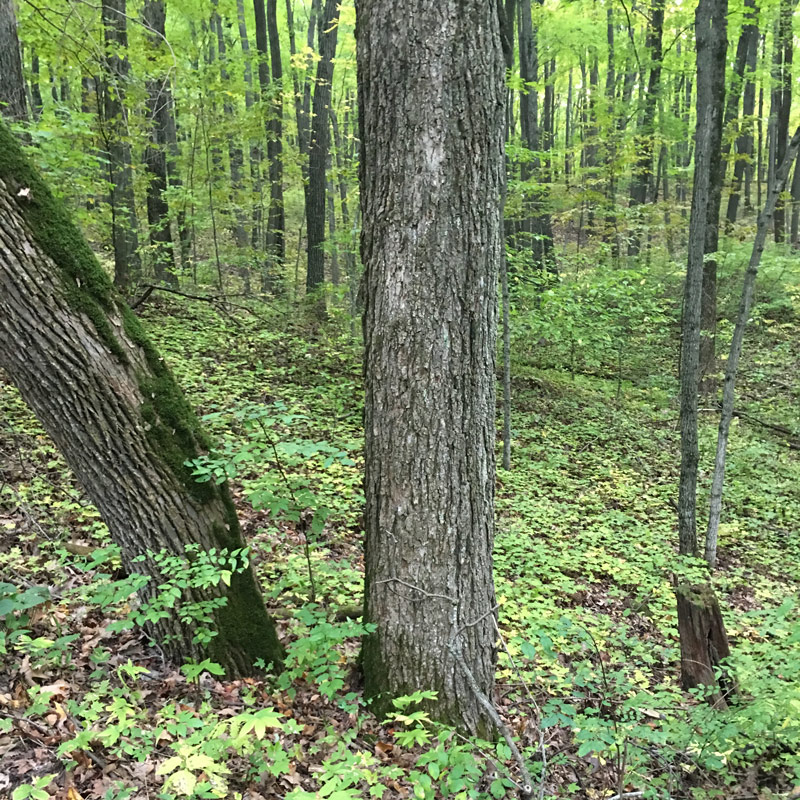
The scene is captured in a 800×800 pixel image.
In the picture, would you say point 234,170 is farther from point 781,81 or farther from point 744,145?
point 744,145

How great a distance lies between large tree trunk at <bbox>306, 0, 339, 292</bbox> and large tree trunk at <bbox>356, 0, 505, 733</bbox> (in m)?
8.84

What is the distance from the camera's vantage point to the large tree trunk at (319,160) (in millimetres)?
11180

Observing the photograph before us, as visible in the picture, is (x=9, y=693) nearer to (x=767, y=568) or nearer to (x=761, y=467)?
(x=767, y=568)

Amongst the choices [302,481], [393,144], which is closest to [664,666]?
[302,481]

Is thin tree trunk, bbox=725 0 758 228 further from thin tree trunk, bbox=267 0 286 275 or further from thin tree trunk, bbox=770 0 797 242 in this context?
thin tree trunk, bbox=267 0 286 275

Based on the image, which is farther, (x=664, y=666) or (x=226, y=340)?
(x=226, y=340)

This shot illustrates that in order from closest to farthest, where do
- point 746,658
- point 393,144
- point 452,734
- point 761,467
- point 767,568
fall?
point 393,144
point 452,734
point 746,658
point 767,568
point 761,467

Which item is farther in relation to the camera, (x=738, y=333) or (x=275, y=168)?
(x=275, y=168)

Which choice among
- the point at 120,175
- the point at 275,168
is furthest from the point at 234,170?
the point at 120,175

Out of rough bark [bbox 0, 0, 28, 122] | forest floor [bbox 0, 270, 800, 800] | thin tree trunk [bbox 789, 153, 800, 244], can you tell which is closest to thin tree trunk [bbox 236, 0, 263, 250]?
rough bark [bbox 0, 0, 28, 122]

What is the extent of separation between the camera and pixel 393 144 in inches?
99.6

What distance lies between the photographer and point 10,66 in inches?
261

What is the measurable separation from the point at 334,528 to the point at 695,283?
428cm

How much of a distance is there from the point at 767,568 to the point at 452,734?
5.07 meters
